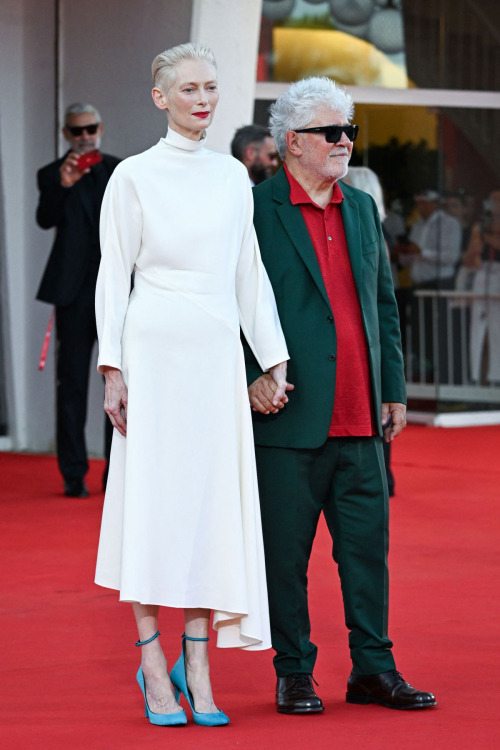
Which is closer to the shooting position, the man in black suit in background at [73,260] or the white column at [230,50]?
the man in black suit in background at [73,260]

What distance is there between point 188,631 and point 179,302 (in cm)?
86

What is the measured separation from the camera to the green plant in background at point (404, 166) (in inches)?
412

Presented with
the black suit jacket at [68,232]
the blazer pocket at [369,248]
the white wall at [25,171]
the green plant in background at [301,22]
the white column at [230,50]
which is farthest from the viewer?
the green plant in background at [301,22]

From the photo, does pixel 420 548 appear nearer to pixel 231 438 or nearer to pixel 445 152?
pixel 231 438

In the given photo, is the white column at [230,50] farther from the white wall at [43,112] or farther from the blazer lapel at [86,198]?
the blazer lapel at [86,198]

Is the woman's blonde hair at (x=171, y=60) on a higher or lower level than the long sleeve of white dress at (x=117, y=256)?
higher

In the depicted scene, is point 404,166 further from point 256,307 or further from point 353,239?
point 256,307

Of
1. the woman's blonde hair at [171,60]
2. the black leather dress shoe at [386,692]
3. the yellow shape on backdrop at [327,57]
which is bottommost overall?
the black leather dress shoe at [386,692]

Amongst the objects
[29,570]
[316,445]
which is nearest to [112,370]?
[316,445]

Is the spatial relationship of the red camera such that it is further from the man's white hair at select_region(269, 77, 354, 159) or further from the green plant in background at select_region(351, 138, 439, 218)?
the green plant in background at select_region(351, 138, 439, 218)

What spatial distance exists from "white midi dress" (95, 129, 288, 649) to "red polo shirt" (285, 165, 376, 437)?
323 mm

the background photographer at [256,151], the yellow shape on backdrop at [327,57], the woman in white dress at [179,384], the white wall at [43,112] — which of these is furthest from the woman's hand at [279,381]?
the yellow shape on backdrop at [327,57]

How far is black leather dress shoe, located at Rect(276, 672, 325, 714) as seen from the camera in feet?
10.8

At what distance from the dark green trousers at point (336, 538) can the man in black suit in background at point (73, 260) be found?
361 cm
